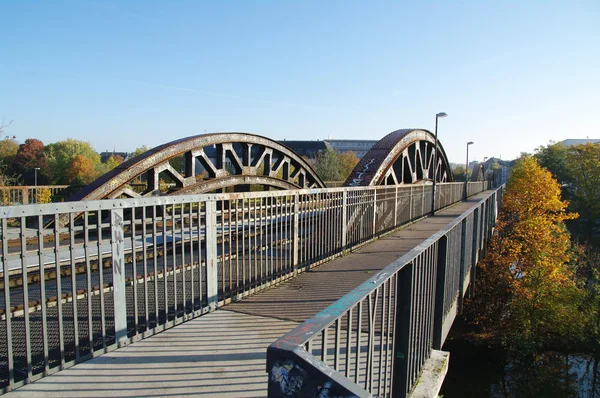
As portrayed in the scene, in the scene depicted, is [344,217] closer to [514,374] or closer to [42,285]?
[42,285]

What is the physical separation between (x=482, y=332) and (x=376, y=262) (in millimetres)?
20465

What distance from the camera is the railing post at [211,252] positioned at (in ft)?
15.0

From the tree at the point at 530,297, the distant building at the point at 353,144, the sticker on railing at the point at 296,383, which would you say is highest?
the distant building at the point at 353,144

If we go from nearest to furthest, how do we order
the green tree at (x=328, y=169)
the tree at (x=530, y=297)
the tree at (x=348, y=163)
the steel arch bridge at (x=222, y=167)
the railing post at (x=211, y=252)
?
the railing post at (x=211, y=252) → the steel arch bridge at (x=222, y=167) → the tree at (x=530, y=297) → the green tree at (x=328, y=169) → the tree at (x=348, y=163)

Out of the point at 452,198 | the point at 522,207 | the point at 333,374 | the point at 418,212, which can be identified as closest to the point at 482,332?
the point at 452,198

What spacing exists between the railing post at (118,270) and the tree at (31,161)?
66.6 metres

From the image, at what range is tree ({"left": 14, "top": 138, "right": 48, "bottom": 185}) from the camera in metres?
63.7

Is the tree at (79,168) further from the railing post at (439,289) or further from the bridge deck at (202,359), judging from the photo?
the railing post at (439,289)

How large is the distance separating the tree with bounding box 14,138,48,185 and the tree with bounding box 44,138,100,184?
1.38 metres

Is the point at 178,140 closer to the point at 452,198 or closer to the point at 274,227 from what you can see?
the point at 274,227

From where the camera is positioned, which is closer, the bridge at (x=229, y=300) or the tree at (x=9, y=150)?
the bridge at (x=229, y=300)

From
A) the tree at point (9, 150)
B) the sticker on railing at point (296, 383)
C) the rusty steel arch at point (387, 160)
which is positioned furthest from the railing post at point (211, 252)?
the tree at point (9, 150)

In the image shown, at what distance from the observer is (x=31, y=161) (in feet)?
218

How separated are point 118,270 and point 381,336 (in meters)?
2.29
